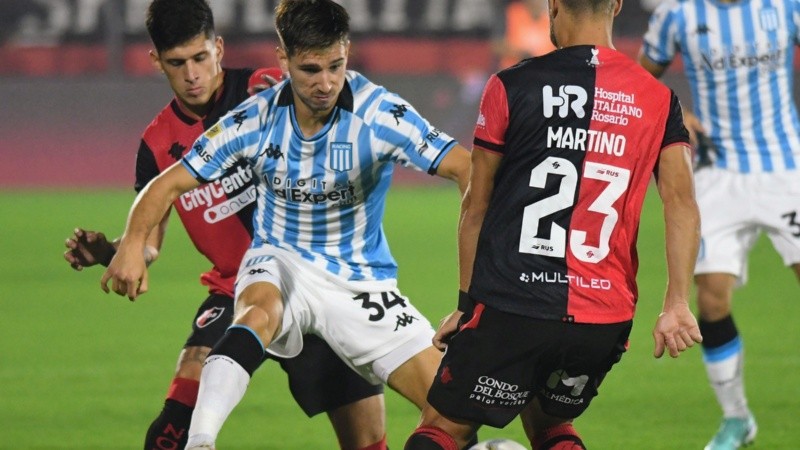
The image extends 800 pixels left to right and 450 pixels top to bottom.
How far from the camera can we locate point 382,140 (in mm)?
4773

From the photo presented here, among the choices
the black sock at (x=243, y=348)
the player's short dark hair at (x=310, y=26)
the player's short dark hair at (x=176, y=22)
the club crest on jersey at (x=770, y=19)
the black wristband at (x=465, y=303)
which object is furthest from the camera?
the club crest on jersey at (x=770, y=19)

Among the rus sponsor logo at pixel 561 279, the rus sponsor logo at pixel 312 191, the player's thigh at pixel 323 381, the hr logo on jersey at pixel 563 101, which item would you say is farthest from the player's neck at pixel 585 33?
the player's thigh at pixel 323 381

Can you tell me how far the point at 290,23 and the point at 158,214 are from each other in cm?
77

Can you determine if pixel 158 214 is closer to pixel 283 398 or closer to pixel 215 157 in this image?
pixel 215 157

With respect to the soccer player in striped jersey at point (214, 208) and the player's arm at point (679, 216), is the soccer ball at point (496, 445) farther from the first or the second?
the soccer player in striped jersey at point (214, 208)

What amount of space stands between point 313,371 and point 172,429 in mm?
548

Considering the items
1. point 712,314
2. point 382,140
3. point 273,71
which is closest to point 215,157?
point 382,140

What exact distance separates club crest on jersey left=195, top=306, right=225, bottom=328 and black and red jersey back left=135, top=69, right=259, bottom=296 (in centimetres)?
11

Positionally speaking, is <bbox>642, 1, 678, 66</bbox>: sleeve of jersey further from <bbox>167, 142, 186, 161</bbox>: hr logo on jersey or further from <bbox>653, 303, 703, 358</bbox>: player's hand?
<bbox>653, 303, 703, 358</bbox>: player's hand

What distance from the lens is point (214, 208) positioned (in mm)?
5375

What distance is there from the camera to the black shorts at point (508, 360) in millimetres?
4047

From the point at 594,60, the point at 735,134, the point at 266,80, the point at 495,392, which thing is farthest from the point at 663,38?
the point at 495,392

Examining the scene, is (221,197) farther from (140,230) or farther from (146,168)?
(140,230)

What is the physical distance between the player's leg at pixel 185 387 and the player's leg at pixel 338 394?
28 centimetres
